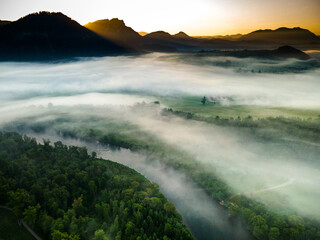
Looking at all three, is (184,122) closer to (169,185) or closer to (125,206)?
(169,185)

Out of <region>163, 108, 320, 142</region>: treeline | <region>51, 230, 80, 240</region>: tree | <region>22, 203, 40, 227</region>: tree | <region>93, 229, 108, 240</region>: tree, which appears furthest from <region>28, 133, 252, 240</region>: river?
<region>163, 108, 320, 142</region>: treeline

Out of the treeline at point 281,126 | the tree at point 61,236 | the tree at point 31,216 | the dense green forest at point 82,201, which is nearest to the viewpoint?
the tree at point 61,236

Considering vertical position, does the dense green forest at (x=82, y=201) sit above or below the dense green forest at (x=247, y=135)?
above

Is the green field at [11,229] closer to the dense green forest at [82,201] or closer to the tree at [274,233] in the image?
the dense green forest at [82,201]

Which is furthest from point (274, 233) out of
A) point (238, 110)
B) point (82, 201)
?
point (238, 110)

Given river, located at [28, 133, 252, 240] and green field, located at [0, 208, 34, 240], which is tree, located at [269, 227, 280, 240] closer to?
river, located at [28, 133, 252, 240]

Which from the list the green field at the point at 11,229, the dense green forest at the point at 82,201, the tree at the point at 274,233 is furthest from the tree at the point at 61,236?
the tree at the point at 274,233

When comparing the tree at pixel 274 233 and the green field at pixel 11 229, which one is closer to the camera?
the green field at pixel 11 229

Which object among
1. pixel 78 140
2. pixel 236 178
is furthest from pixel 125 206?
pixel 78 140
